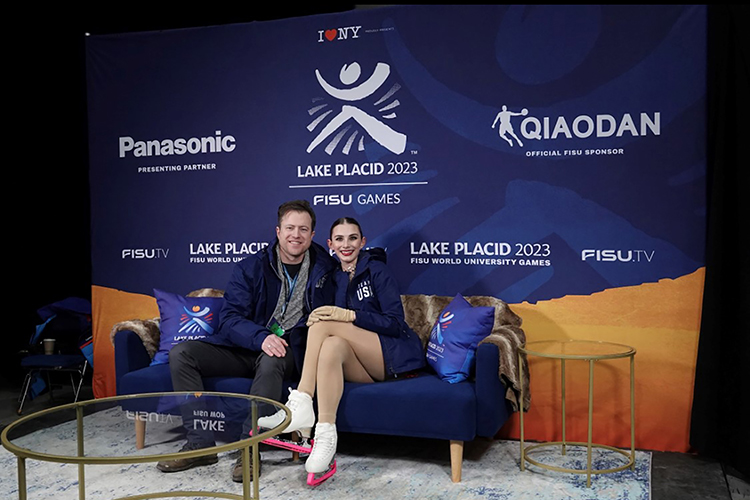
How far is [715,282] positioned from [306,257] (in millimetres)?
1909

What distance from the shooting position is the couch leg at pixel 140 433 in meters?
2.23

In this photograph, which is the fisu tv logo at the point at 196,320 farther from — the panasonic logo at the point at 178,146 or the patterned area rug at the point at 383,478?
the panasonic logo at the point at 178,146

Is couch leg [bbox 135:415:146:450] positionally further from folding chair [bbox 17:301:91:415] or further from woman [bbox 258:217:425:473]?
folding chair [bbox 17:301:91:415]

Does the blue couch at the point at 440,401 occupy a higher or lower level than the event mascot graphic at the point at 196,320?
lower

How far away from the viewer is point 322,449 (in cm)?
317

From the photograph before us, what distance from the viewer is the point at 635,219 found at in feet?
12.1

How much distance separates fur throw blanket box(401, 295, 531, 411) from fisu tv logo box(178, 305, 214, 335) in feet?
3.32

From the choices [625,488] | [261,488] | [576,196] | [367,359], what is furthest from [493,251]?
[261,488]

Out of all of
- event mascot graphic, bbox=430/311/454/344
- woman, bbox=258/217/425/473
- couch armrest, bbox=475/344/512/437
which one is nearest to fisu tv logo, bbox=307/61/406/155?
woman, bbox=258/217/425/473

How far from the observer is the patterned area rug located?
304 cm

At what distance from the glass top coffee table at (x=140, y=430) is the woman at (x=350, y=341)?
600mm

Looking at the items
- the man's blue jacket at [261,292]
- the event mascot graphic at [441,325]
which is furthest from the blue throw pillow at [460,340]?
the man's blue jacket at [261,292]

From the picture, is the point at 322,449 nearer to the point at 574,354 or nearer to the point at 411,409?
the point at 411,409

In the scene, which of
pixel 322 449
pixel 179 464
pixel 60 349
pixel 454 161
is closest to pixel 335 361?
pixel 322 449
